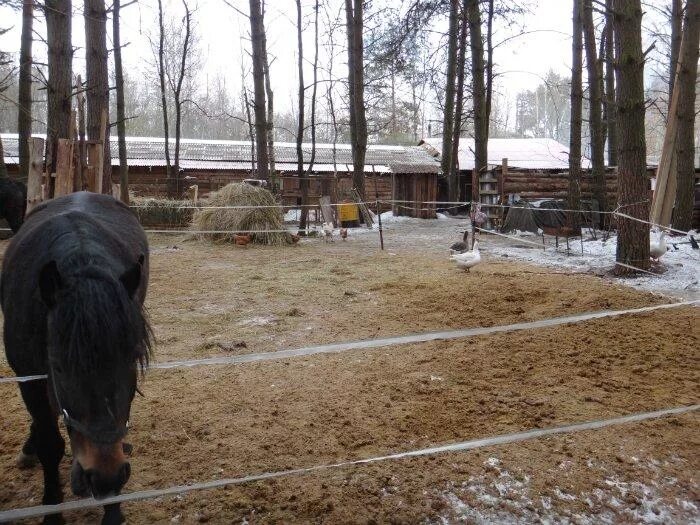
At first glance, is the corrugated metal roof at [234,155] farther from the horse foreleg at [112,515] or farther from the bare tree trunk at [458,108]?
the horse foreleg at [112,515]

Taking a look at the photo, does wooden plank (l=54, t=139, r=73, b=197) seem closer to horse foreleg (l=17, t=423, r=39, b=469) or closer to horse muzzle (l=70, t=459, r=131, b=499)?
horse foreleg (l=17, t=423, r=39, b=469)

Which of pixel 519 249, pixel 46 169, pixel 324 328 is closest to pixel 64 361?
pixel 324 328

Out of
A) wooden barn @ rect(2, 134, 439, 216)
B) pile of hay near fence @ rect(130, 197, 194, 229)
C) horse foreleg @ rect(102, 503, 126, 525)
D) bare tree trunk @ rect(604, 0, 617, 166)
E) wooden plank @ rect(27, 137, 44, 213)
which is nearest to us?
horse foreleg @ rect(102, 503, 126, 525)

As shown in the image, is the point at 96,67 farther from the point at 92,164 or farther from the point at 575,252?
the point at 575,252

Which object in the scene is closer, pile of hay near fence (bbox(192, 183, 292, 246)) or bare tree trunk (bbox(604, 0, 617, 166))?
pile of hay near fence (bbox(192, 183, 292, 246))

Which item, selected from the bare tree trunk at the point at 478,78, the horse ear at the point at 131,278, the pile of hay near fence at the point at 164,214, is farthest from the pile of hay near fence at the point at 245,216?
the horse ear at the point at 131,278

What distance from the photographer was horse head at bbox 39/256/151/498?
5.73 feet

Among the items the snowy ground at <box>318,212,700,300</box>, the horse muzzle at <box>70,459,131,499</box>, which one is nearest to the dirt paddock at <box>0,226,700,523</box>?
the horse muzzle at <box>70,459,131,499</box>

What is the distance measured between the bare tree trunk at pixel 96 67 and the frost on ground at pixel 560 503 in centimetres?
711

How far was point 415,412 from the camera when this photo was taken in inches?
136

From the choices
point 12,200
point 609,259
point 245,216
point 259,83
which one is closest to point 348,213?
point 245,216

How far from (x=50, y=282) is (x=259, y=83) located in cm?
1410

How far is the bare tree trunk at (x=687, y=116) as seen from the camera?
30.7 feet

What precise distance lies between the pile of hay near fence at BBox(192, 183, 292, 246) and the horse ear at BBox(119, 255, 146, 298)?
35.8 feet
